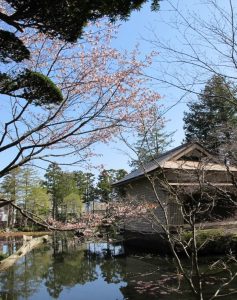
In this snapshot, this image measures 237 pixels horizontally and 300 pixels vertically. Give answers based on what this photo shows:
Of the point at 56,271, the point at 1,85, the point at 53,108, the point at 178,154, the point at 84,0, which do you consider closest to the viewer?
the point at 84,0

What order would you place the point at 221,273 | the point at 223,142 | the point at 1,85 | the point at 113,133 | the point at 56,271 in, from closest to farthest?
1. the point at 1,85
2. the point at 113,133
3. the point at 223,142
4. the point at 221,273
5. the point at 56,271

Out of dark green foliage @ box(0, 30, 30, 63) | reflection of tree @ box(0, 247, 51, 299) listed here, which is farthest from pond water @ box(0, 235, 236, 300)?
dark green foliage @ box(0, 30, 30, 63)

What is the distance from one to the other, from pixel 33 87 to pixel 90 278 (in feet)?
26.9

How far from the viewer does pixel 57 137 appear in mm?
7766

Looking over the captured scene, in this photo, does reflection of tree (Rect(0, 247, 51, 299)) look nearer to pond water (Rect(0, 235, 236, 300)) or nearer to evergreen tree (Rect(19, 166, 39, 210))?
pond water (Rect(0, 235, 236, 300))

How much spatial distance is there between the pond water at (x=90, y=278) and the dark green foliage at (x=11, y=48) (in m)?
4.62

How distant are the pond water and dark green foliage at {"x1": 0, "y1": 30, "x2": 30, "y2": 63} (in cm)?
462

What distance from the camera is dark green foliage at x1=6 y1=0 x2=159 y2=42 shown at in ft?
14.3

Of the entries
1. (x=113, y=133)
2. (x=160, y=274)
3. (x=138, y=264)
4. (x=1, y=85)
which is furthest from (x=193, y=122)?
(x=1, y=85)

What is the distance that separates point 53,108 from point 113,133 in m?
1.45

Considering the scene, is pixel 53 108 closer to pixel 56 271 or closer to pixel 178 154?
pixel 56 271

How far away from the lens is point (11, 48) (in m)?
5.09

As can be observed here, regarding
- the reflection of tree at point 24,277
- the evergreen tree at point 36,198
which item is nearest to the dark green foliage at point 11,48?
the reflection of tree at point 24,277

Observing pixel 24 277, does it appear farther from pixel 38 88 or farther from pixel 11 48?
pixel 11 48
